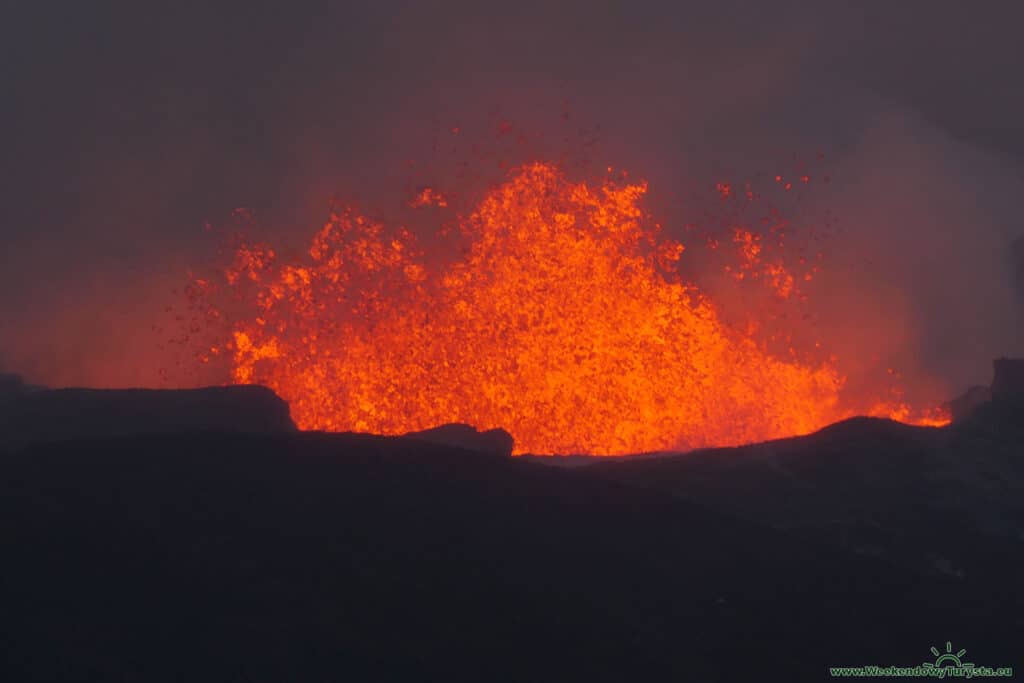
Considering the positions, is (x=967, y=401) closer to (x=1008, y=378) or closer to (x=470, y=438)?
(x=1008, y=378)

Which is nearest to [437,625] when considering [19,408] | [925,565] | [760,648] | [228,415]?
[760,648]

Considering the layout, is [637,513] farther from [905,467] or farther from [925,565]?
[905,467]

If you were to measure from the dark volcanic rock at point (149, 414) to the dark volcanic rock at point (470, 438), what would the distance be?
339cm

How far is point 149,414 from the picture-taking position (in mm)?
24828

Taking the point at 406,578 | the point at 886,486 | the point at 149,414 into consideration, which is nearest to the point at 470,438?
the point at 149,414

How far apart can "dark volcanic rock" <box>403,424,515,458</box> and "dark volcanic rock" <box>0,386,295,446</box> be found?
11.1 feet

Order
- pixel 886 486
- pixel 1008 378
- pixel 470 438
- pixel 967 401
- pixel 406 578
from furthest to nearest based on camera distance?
pixel 967 401
pixel 1008 378
pixel 470 438
pixel 886 486
pixel 406 578

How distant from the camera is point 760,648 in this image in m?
14.6

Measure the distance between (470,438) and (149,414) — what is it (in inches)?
290

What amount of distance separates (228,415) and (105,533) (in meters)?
8.92

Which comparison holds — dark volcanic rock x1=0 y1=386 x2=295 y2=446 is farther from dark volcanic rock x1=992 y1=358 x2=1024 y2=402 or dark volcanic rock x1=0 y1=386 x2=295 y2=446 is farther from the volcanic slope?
dark volcanic rock x1=992 y1=358 x2=1024 y2=402

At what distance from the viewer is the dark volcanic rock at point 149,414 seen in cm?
2455

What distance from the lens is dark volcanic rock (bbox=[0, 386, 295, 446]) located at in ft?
80.5

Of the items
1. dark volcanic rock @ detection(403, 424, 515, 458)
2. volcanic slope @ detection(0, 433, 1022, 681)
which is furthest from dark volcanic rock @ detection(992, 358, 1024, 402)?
dark volcanic rock @ detection(403, 424, 515, 458)
